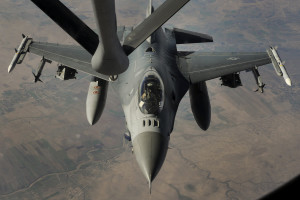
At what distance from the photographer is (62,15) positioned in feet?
30.5

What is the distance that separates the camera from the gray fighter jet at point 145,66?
7.68 m

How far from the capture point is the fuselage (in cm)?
1223

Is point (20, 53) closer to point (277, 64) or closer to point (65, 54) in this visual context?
point (65, 54)

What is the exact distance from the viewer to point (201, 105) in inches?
782

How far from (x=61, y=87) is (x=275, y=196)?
78770 mm

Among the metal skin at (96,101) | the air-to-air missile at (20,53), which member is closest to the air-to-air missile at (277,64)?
the metal skin at (96,101)

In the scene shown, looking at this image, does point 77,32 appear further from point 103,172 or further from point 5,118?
point 5,118

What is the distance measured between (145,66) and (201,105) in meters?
6.21

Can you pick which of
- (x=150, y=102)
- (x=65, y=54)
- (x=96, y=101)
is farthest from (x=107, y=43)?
(x=65, y=54)

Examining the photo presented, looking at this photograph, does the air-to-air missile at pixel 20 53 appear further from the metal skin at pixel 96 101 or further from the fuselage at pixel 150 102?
the fuselage at pixel 150 102

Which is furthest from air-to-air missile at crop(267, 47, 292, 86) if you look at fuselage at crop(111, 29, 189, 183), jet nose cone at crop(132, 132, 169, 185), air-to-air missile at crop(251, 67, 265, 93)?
jet nose cone at crop(132, 132, 169, 185)

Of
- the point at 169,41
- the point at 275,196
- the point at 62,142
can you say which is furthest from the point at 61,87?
the point at 275,196

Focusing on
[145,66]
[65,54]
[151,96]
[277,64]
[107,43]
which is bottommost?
[151,96]

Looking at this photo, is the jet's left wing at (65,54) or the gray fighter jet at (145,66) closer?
the gray fighter jet at (145,66)
